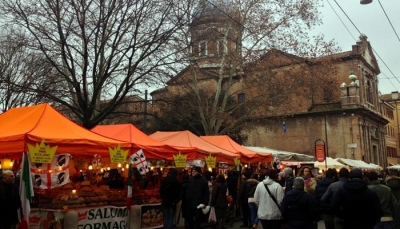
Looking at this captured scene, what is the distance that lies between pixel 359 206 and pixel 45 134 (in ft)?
21.9

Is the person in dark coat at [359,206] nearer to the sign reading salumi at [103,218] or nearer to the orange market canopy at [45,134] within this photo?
the orange market canopy at [45,134]

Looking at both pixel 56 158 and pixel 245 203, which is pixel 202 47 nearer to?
pixel 245 203

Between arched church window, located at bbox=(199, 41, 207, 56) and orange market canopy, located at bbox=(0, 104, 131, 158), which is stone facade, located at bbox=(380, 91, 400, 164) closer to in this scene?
arched church window, located at bbox=(199, 41, 207, 56)

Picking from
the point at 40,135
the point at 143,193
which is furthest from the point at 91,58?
the point at 40,135

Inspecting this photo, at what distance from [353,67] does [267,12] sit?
82.1ft

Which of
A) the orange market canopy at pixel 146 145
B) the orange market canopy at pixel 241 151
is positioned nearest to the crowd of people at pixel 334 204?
the orange market canopy at pixel 146 145

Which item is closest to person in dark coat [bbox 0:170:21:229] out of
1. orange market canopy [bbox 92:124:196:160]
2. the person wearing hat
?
orange market canopy [bbox 92:124:196:160]

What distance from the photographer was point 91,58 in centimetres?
1903

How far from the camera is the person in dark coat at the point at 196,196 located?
10.5 m

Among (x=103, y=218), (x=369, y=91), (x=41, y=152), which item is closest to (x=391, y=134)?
(x=369, y=91)

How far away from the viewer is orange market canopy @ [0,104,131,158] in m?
8.66

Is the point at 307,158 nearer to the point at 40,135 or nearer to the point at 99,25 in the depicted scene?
the point at 99,25

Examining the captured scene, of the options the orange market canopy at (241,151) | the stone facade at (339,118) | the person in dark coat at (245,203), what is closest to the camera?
the person in dark coat at (245,203)

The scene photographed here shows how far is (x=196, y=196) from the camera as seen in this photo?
10.5m
